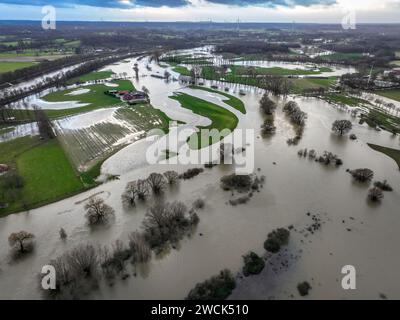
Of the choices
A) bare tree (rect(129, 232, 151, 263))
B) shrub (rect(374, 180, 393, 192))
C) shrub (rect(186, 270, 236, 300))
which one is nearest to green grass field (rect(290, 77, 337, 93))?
shrub (rect(374, 180, 393, 192))

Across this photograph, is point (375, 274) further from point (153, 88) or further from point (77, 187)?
point (153, 88)

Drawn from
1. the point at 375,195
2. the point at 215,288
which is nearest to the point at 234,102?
the point at 375,195

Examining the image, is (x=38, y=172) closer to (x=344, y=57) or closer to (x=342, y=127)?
(x=342, y=127)

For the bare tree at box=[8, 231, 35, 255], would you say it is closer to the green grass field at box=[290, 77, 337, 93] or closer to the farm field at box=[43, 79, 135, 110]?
the farm field at box=[43, 79, 135, 110]

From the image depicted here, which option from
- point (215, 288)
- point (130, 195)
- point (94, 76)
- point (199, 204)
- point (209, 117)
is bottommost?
point (215, 288)

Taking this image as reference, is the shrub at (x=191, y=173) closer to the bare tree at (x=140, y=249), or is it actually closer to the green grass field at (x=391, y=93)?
the bare tree at (x=140, y=249)
